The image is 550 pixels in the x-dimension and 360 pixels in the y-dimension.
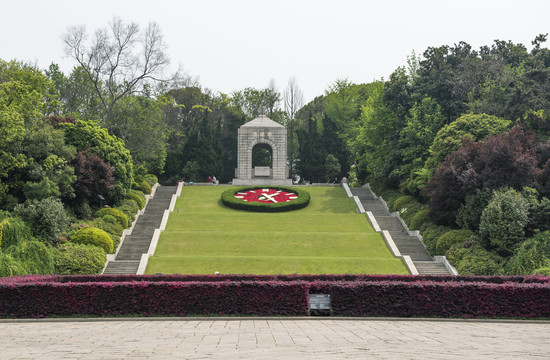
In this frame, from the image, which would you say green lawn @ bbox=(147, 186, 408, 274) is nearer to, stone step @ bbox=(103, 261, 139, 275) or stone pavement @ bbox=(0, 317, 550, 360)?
stone step @ bbox=(103, 261, 139, 275)

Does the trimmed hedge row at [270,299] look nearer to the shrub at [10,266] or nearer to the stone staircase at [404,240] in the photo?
the shrub at [10,266]

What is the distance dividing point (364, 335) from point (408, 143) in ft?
115

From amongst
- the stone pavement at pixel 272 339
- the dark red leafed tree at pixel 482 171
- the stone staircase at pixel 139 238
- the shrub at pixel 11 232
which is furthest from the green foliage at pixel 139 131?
the stone pavement at pixel 272 339

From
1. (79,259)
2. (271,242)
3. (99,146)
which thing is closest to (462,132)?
(271,242)

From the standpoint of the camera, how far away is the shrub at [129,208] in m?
40.6

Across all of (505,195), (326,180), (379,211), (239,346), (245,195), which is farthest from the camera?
(326,180)

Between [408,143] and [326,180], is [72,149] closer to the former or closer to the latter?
[408,143]

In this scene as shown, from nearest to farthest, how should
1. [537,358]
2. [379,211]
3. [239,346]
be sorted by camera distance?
1. [537,358]
2. [239,346]
3. [379,211]

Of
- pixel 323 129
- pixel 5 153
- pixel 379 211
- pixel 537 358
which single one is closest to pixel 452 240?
→ pixel 379 211

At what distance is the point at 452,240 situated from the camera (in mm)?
32781

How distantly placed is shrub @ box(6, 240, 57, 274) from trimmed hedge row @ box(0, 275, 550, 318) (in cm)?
795

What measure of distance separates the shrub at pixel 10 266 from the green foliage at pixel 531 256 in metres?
22.7

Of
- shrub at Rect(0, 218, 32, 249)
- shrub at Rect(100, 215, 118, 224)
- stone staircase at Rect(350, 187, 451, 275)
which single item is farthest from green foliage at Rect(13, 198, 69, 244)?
stone staircase at Rect(350, 187, 451, 275)

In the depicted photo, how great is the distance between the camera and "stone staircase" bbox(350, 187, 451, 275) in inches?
1254
